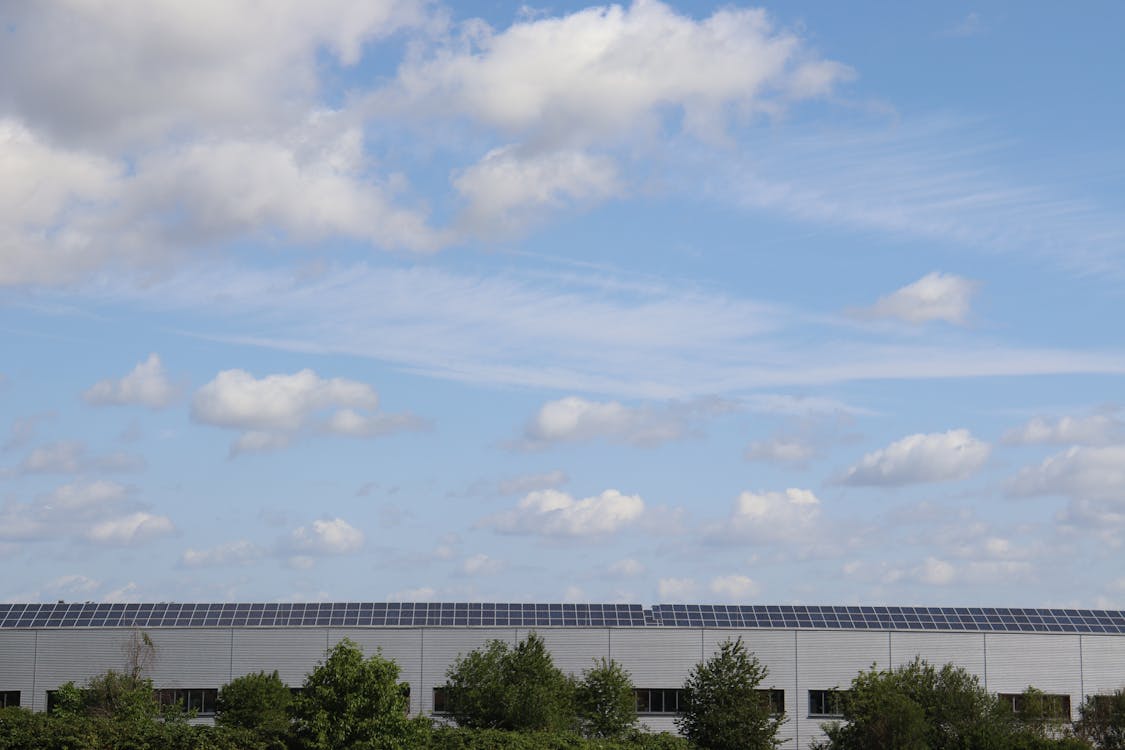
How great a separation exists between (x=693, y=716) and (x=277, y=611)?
79.8 ft

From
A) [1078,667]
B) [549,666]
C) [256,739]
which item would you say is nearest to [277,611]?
[549,666]

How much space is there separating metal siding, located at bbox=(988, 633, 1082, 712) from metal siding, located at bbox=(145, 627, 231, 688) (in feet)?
118

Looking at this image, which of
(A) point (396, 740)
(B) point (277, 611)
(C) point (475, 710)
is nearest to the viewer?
(A) point (396, 740)

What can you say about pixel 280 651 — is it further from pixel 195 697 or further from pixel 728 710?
pixel 728 710

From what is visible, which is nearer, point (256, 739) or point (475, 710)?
point (256, 739)

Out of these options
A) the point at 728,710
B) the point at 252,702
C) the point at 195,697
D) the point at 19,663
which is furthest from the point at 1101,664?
the point at 19,663

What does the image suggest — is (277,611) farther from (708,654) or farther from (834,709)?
(834,709)

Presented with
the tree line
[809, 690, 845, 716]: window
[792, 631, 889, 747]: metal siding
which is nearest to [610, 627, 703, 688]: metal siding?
the tree line

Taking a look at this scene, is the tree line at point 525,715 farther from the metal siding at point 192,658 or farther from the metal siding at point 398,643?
the metal siding at point 398,643

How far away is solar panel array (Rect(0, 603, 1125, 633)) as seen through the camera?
65062mm

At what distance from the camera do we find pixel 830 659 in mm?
63875

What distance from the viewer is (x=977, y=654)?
64562 mm

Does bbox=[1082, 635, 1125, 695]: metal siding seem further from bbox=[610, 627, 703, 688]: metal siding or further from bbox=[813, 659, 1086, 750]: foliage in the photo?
bbox=[610, 627, 703, 688]: metal siding

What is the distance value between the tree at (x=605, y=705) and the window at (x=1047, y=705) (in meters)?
15.1
